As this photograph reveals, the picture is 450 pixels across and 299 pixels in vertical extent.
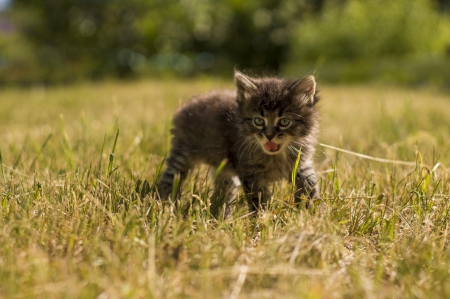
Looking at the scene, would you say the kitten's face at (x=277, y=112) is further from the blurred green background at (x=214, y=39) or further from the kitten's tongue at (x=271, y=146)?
the blurred green background at (x=214, y=39)

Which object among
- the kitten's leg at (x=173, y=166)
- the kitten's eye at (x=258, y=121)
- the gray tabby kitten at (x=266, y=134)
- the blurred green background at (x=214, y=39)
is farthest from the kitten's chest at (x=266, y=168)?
the blurred green background at (x=214, y=39)

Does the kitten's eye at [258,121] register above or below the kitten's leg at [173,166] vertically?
above

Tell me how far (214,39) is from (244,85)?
1229cm

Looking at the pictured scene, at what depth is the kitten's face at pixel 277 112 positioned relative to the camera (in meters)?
3.04

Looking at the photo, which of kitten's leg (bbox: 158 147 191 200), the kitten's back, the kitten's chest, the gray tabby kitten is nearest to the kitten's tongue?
the gray tabby kitten

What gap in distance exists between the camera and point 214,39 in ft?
49.3

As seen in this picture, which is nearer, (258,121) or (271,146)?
(271,146)

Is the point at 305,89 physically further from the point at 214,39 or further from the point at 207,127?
the point at 214,39

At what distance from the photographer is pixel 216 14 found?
48.4ft

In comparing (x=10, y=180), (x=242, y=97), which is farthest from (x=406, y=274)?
(x=10, y=180)

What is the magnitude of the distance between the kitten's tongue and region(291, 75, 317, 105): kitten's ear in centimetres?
37

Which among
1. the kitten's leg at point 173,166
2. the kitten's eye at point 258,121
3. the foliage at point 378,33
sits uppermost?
the foliage at point 378,33

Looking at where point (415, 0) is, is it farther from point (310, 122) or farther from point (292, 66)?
point (310, 122)

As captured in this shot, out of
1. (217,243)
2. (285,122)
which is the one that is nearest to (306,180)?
(285,122)
